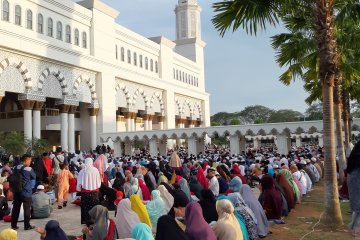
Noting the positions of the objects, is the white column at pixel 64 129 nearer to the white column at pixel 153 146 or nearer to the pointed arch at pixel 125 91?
the pointed arch at pixel 125 91

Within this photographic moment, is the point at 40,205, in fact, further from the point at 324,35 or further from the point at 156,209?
the point at 324,35

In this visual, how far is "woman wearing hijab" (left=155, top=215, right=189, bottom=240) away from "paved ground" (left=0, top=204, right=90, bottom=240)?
10.4 feet

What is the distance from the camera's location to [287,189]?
26.0 ft

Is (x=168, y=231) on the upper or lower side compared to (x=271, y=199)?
upper

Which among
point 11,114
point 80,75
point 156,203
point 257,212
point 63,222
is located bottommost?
point 63,222

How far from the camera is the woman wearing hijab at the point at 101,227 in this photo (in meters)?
4.31

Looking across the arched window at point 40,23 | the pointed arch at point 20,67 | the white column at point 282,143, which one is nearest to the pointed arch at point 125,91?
the arched window at point 40,23

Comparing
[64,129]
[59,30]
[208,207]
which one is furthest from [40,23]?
[208,207]

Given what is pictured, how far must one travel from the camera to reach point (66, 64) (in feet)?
72.2

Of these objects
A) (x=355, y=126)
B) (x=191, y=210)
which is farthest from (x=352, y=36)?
(x=355, y=126)

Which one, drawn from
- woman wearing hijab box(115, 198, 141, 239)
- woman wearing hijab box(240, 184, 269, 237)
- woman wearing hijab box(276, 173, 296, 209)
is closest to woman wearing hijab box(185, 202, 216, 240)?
woman wearing hijab box(115, 198, 141, 239)

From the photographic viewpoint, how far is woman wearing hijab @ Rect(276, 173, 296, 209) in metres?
7.93

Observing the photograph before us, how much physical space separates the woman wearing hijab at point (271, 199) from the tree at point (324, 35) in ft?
2.80

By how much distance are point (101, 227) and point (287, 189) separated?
4.76m
